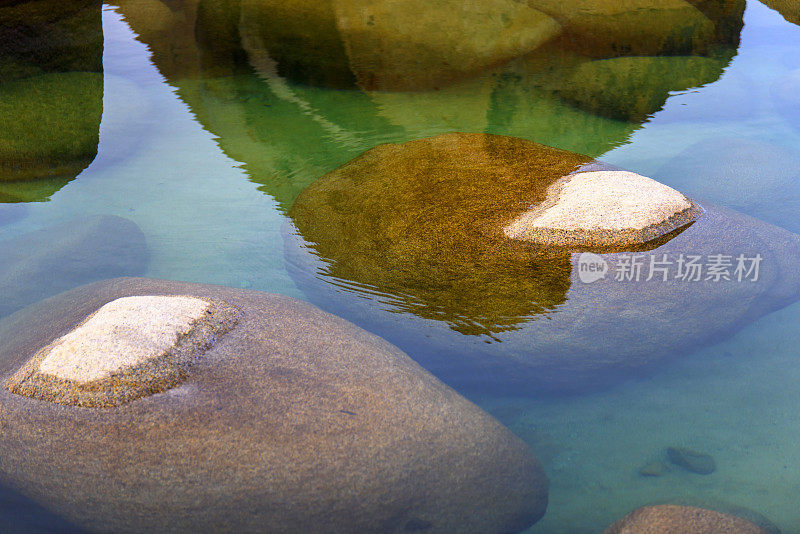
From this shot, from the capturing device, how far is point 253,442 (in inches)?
101

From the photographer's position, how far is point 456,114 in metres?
6.29

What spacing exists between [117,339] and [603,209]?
8.80 feet

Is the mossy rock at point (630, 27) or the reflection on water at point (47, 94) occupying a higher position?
the mossy rock at point (630, 27)

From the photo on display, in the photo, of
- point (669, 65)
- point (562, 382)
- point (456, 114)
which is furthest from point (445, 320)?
point (669, 65)

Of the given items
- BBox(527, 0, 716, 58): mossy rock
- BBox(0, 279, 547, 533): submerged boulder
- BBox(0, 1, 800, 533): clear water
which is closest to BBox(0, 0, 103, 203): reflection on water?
BBox(0, 1, 800, 533): clear water

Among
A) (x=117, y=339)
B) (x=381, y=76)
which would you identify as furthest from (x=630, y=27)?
(x=117, y=339)

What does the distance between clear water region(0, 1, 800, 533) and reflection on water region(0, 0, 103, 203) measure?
0.19m

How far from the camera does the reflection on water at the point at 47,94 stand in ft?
18.1

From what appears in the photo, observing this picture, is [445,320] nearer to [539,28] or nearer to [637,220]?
[637,220]

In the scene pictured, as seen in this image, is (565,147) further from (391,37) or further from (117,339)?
(117,339)

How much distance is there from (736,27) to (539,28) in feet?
8.26

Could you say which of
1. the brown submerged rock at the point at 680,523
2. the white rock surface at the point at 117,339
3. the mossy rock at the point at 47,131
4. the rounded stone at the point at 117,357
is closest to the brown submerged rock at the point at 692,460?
the brown submerged rock at the point at 680,523

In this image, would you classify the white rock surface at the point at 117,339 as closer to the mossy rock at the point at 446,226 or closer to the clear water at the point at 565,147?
the clear water at the point at 565,147

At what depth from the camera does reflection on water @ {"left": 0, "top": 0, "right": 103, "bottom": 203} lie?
5.51 metres
